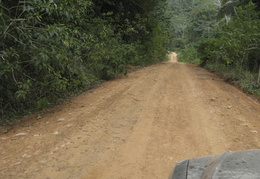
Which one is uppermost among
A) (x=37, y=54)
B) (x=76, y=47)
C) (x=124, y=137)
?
(x=76, y=47)

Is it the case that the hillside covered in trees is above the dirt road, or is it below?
above

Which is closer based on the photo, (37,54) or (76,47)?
(37,54)

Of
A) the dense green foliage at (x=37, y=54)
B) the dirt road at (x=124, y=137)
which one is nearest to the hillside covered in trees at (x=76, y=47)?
the dense green foliage at (x=37, y=54)

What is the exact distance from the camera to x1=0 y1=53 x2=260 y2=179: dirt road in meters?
3.16

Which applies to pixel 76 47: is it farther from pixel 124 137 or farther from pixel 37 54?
pixel 124 137

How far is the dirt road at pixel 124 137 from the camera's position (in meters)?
3.16

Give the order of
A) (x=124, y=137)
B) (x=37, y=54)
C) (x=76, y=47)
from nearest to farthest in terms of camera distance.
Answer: (x=124, y=137) < (x=37, y=54) < (x=76, y=47)

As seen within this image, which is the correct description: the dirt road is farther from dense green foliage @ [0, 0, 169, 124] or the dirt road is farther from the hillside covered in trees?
the hillside covered in trees

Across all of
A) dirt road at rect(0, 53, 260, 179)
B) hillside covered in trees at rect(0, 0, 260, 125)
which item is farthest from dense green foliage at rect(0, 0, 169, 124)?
dirt road at rect(0, 53, 260, 179)

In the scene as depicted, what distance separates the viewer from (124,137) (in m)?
4.14

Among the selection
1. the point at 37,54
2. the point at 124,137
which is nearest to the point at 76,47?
the point at 37,54

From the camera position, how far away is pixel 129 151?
3.65 meters

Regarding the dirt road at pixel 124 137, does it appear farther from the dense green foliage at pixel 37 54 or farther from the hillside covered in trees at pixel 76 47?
the hillside covered in trees at pixel 76 47

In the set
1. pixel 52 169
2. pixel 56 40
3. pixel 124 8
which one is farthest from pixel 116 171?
pixel 124 8
